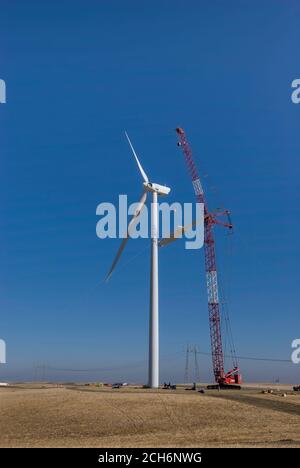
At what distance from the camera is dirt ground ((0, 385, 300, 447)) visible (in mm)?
45531

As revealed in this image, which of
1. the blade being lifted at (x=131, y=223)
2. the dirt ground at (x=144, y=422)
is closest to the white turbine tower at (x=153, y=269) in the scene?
the blade being lifted at (x=131, y=223)

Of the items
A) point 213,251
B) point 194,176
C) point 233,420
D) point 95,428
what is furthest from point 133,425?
point 194,176

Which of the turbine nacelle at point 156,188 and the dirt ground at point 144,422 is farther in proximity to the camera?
the turbine nacelle at point 156,188

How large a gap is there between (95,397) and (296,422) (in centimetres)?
3075

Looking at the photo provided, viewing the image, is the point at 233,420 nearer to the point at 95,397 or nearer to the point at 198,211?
the point at 95,397

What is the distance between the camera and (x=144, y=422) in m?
57.4

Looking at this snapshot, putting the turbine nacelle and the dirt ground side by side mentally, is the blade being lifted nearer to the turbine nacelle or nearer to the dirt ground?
the turbine nacelle

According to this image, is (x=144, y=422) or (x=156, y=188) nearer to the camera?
(x=144, y=422)

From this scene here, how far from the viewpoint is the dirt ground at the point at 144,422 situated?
45531 millimetres

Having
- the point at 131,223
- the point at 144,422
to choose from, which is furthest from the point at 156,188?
the point at 144,422

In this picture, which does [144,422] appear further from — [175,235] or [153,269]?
[175,235]

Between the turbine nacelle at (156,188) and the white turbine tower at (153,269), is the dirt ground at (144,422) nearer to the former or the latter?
the white turbine tower at (153,269)

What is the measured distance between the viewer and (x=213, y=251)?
524ft
